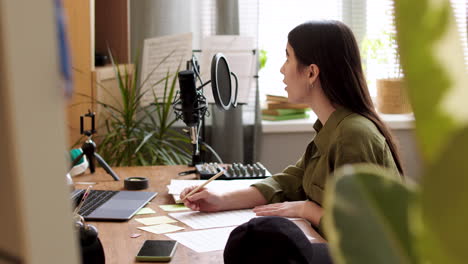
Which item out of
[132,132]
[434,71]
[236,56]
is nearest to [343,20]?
[236,56]

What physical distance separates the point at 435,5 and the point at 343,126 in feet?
5.50

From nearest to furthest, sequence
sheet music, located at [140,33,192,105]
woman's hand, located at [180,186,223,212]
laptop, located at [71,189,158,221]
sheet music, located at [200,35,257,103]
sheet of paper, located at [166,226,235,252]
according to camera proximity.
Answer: sheet of paper, located at [166,226,235,252], laptop, located at [71,189,158,221], woman's hand, located at [180,186,223,212], sheet music, located at [140,33,192,105], sheet music, located at [200,35,257,103]

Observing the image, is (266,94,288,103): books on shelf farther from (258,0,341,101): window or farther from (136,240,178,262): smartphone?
(136,240,178,262): smartphone

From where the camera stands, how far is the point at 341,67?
199 cm

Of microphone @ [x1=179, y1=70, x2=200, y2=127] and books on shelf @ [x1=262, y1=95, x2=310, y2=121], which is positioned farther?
books on shelf @ [x1=262, y1=95, x2=310, y2=121]

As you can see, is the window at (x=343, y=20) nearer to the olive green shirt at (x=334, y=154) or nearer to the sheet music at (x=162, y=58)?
the sheet music at (x=162, y=58)

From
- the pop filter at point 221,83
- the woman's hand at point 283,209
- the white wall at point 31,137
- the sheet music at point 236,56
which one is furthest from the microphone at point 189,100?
the white wall at point 31,137

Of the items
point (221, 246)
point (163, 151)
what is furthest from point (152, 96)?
point (221, 246)

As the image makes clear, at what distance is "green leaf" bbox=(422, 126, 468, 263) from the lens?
23 cm

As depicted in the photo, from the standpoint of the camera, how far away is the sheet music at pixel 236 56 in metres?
3.49

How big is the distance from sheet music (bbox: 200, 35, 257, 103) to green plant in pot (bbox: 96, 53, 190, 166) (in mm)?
240

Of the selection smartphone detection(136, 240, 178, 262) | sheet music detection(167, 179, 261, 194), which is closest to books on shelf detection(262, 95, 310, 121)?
sheet music detection(167, 179, 261, 194)

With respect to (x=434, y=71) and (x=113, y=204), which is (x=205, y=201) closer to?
(x=113, y=204)

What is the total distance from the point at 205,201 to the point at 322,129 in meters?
0.42
